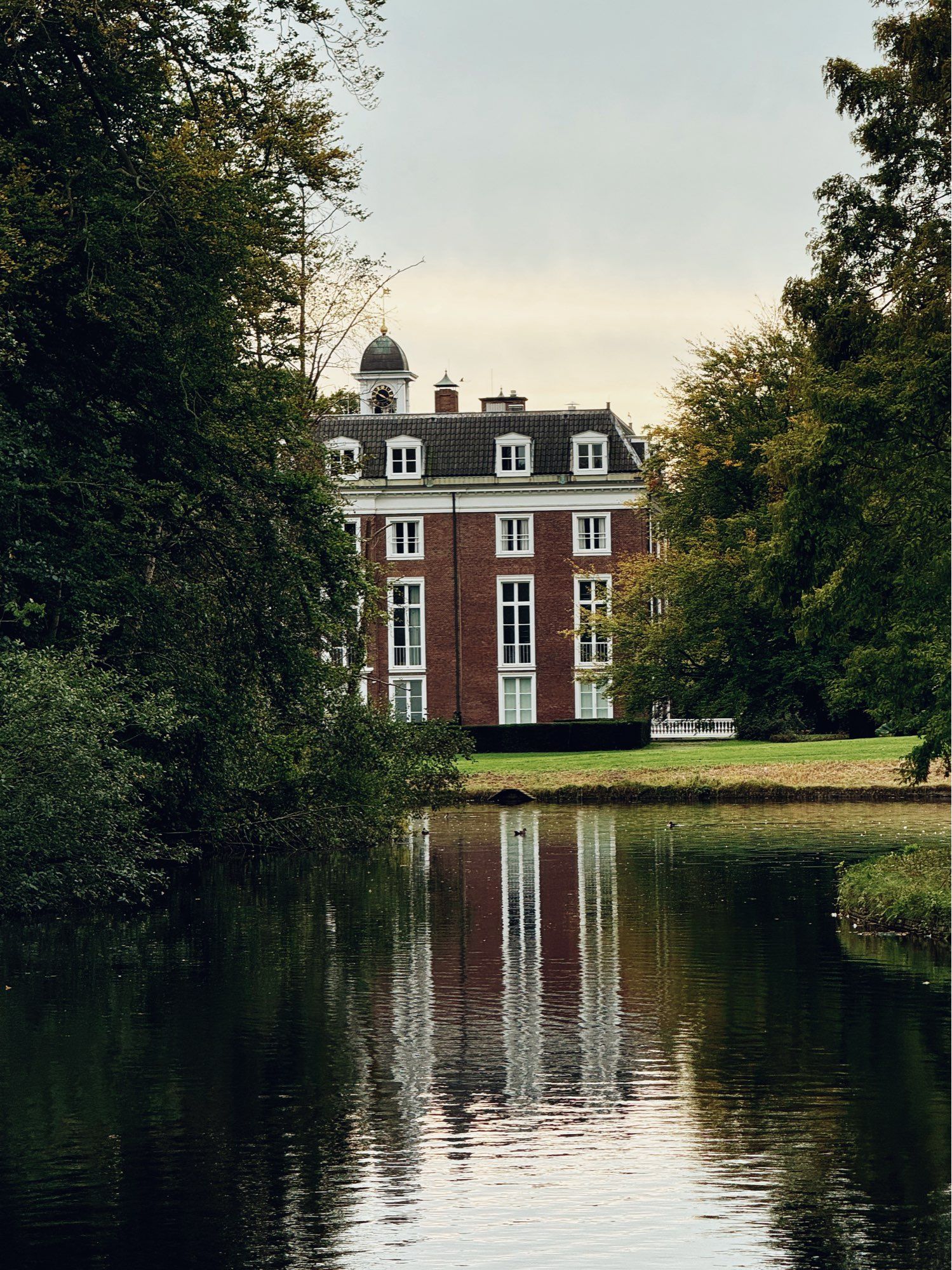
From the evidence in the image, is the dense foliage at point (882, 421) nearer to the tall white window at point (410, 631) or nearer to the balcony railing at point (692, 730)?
the balcony railing at point (692, 730)

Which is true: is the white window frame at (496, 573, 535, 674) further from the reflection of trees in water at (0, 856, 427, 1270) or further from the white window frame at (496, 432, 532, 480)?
the reflection of trees in water at (0, 856, 427, 1270)

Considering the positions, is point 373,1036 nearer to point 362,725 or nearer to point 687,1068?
point 687,1068

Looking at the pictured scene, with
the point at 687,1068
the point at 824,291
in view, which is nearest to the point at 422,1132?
the point at 687,1068

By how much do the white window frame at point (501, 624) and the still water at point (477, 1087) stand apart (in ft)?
146

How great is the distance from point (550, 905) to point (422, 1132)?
456 inches

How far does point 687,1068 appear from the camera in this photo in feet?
40.1

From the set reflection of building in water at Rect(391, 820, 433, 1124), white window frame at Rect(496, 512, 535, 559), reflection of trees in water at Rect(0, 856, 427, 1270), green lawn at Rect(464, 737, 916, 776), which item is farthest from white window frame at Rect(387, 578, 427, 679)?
reflection of trees in water at Rect(0, 856, 427, 1270)

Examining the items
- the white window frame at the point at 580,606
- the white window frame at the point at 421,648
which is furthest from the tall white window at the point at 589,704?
the white window frame at the point at 421,648

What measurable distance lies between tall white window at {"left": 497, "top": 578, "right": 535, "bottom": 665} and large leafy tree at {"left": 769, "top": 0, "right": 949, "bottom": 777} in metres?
45.3

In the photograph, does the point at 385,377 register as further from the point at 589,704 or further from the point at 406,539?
the point at 589,704

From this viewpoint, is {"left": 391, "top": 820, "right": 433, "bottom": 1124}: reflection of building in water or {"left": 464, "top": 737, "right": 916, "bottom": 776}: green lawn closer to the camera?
{"left": 391, "top": 820, "right": 433, "bottom": 1124}: reflection of building in water

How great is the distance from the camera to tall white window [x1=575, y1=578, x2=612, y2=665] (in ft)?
209

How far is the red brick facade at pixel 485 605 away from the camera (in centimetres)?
6731

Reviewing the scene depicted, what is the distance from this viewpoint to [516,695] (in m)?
67.8
